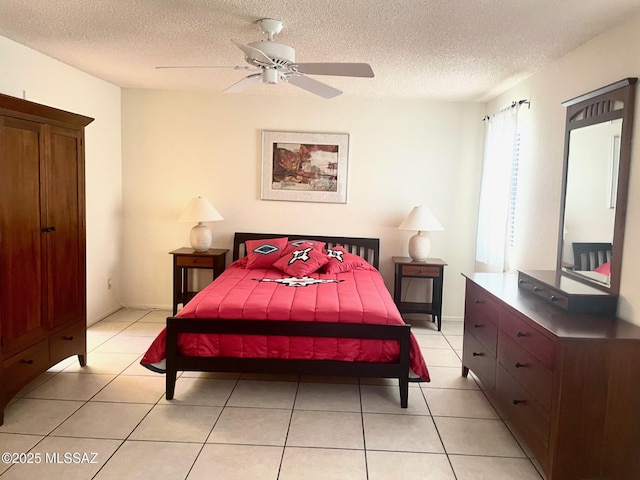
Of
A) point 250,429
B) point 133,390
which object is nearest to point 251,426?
point 250,429

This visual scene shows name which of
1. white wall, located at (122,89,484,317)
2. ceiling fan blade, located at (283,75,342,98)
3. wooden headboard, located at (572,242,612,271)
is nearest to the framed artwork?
white wall, located at (122,89,484,317)

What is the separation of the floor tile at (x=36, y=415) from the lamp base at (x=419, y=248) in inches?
135

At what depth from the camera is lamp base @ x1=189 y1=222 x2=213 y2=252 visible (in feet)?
16.7

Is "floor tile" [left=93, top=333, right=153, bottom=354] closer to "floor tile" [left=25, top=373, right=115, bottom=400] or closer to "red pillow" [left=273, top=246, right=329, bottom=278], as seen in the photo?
"floor tile" [left=25, top=373, right=115, bottom=400]

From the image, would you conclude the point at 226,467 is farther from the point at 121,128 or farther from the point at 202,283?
the point at 121,128

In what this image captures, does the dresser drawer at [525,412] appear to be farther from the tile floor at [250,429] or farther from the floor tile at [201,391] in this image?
the floor tile at [201,391]

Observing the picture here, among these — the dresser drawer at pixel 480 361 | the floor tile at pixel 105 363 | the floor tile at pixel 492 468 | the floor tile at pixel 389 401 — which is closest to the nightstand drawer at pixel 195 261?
the floor tile at pixel 105 363

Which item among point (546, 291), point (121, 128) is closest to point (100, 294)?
point (121, 128)

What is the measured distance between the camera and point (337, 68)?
288 cm

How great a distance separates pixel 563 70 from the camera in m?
3.46

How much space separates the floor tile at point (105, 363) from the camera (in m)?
3.71

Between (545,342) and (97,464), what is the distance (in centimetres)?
242

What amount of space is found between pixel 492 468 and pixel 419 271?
2.63 m

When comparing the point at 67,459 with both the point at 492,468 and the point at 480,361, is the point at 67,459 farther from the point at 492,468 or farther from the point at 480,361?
the point at 480,361
